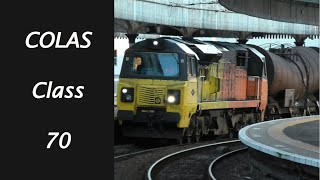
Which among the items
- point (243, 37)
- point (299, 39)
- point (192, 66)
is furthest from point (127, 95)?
point (299, 39)

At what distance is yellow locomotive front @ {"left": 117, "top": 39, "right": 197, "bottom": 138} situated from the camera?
15109 mm

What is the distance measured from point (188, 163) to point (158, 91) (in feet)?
9.22

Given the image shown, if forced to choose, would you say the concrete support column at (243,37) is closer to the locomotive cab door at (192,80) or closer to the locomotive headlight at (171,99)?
the locomotive cab door at (192,80)

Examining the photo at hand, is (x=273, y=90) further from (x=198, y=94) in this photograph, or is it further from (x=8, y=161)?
(x=8, y=161)

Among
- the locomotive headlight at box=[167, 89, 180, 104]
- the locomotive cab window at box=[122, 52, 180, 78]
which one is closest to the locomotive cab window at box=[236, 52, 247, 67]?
the locomotive cab window at box=[122, 52, 180, 78]

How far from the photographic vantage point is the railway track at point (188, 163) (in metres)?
11.6

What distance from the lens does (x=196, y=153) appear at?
1480 cm

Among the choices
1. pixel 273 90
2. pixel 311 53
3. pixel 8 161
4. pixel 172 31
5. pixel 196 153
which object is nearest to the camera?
pixel 8 161

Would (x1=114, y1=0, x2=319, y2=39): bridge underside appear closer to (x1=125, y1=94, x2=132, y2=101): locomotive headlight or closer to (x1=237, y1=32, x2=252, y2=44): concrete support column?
(x1=237, y1=32, x2=252, y2=44): concrete support column

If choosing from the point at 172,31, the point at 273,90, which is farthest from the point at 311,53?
the point at 172,31

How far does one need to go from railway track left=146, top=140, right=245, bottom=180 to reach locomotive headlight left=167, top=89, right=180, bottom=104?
1.47 m

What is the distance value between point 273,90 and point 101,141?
62.1 feet

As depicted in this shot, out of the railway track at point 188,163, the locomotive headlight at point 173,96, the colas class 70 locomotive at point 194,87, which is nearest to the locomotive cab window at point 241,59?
the colas class 70 locomotive at point 194,87

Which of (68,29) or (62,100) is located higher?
(68,29)
